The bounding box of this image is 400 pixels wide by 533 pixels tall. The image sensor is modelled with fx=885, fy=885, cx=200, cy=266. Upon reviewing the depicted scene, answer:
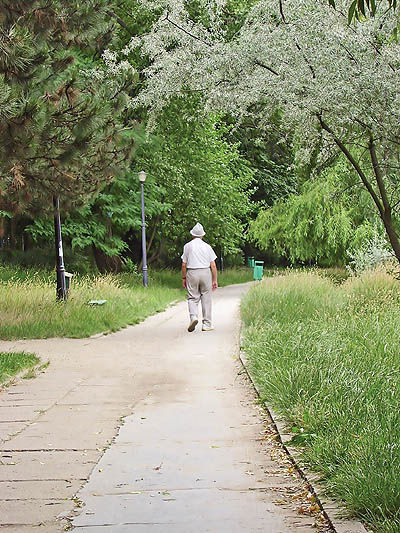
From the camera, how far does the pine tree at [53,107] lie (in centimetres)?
1293

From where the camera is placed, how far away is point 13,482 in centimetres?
621

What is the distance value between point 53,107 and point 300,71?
4395mm

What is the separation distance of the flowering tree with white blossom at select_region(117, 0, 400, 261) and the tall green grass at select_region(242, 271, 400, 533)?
3267mm

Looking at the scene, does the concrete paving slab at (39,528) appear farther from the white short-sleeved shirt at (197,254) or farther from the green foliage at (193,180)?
the green foliage at (193,180)

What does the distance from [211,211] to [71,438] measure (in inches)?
1201

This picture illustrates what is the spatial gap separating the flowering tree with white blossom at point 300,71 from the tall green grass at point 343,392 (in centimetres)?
327

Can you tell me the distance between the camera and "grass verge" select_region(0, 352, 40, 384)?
37.4ft

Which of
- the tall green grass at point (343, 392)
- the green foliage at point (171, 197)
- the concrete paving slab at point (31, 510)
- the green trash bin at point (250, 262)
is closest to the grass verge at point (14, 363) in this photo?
the tall green grass at point (343, 392)

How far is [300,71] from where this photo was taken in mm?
15406

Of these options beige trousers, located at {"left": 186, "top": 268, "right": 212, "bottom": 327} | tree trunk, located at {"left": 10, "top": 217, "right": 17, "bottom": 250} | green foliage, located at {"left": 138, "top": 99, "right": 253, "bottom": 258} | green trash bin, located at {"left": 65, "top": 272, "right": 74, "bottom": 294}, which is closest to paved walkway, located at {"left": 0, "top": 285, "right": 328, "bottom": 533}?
beige trousers, located at {"left": 186, "top": 268, "right": 212, "bottom": 327}

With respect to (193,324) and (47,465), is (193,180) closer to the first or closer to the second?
(193,324)

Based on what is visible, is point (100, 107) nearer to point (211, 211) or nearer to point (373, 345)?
point (373, 345)

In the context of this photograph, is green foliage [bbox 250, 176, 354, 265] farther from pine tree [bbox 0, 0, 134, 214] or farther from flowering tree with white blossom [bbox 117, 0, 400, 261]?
pine tree [bbox 0, 0, 134, 214]

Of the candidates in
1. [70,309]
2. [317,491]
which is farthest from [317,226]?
[317,491]
